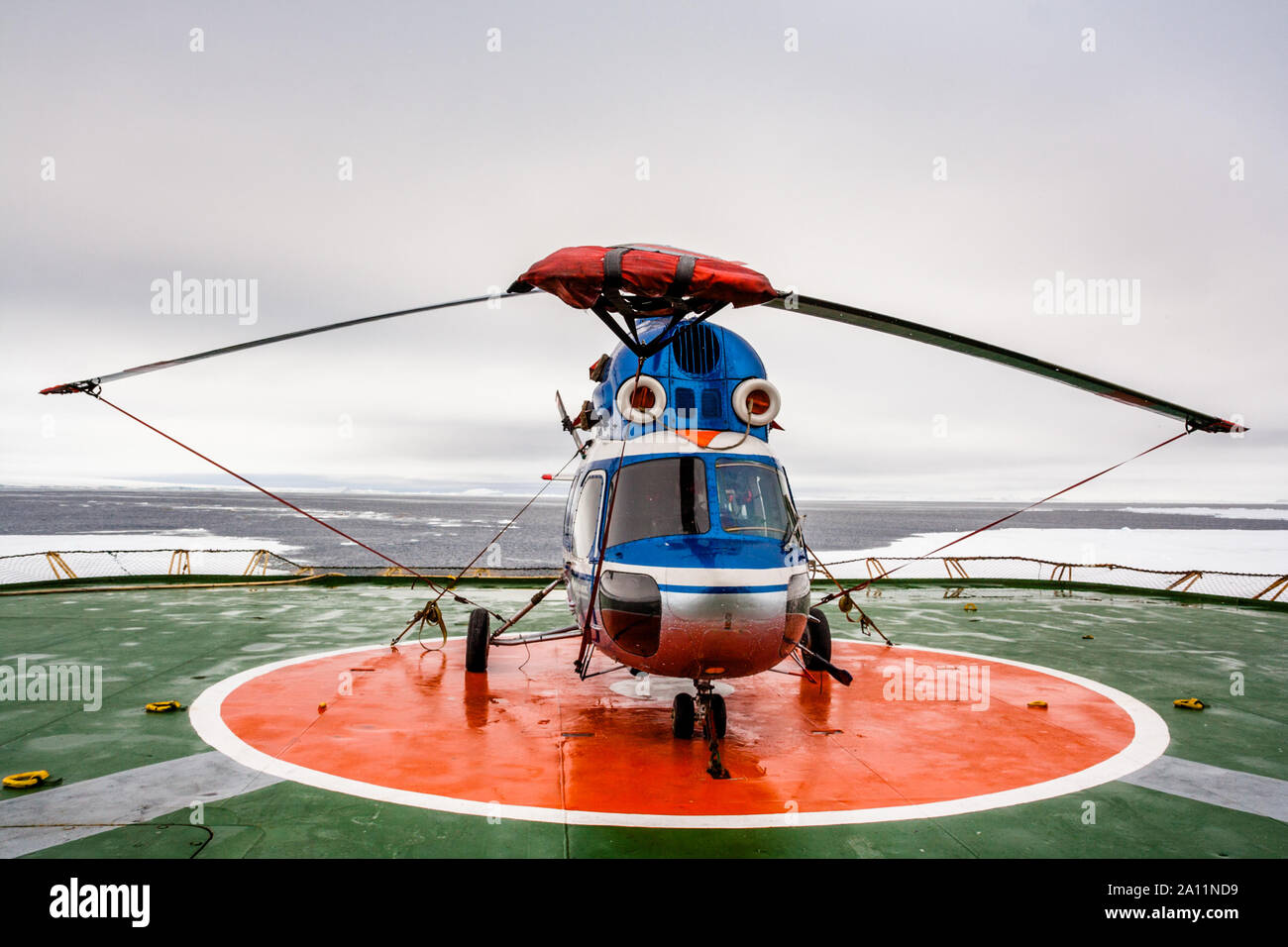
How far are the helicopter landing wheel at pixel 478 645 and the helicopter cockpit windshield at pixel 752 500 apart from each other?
6.21m

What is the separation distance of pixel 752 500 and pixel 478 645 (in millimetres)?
6573

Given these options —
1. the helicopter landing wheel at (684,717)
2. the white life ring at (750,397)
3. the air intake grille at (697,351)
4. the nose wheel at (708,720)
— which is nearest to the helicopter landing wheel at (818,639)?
the nose wheel at (708,720)

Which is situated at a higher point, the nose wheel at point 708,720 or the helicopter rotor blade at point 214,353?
the helicopter rotor blade at point 214,353

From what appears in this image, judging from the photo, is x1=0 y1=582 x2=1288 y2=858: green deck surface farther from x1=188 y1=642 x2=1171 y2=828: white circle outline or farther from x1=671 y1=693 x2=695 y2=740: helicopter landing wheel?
x1=671 y1=693 x2=695 y2=740: helicopter landing wheel

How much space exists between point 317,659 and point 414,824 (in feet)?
26.0

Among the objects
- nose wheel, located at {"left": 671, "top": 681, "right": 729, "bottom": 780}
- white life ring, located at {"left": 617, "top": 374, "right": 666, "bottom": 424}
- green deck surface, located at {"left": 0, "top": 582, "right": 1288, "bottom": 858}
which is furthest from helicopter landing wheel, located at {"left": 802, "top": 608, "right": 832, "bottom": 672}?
white life ring, located at {"left": 617, "top": 374, "right": 666, "bottom": 424}

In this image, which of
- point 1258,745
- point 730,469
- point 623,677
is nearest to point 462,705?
point 623,677

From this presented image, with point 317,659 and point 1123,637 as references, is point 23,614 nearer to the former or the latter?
point 317,659

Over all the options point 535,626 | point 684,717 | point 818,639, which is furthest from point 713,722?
point 535,626

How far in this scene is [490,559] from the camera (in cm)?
7838

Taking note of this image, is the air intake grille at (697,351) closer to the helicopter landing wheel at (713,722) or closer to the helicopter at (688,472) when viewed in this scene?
the helicopter at (688,472)

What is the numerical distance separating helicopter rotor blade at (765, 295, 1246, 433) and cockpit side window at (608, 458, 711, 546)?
2.31 meters

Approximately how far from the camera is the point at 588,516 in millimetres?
9539

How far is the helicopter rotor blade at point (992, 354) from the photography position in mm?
6999
